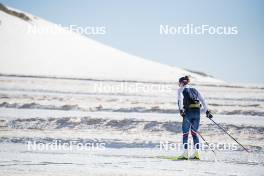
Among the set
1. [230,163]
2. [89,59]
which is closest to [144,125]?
[230,163]

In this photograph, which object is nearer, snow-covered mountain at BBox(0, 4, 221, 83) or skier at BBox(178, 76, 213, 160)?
skier at BBox(178, 76, 213, 160)

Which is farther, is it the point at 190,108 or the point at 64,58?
the point at 64,58

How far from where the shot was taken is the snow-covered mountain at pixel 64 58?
42656mm

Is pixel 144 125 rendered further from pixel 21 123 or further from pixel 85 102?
pixel 85 102

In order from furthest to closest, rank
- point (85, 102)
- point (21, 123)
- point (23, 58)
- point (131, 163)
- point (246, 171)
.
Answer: point (23, 58)
point (85, 102)
point (21, 123)
point (131, 163)
point (246, 171)

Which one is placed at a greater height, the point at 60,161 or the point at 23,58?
the point at 23,58

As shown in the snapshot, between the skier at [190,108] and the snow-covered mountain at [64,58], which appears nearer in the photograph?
the skier at [190,108]

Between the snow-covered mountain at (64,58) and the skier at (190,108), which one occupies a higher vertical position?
the snow-covered mountain at (64,58)

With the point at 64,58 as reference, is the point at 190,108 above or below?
below

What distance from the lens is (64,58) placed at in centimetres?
5028

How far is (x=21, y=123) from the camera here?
46.9 feet

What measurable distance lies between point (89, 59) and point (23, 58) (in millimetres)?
10389

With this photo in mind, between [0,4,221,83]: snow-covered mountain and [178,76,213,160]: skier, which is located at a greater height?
[0,4,221,83]: snow-covered mountain

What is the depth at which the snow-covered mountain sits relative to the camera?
42656 mm
